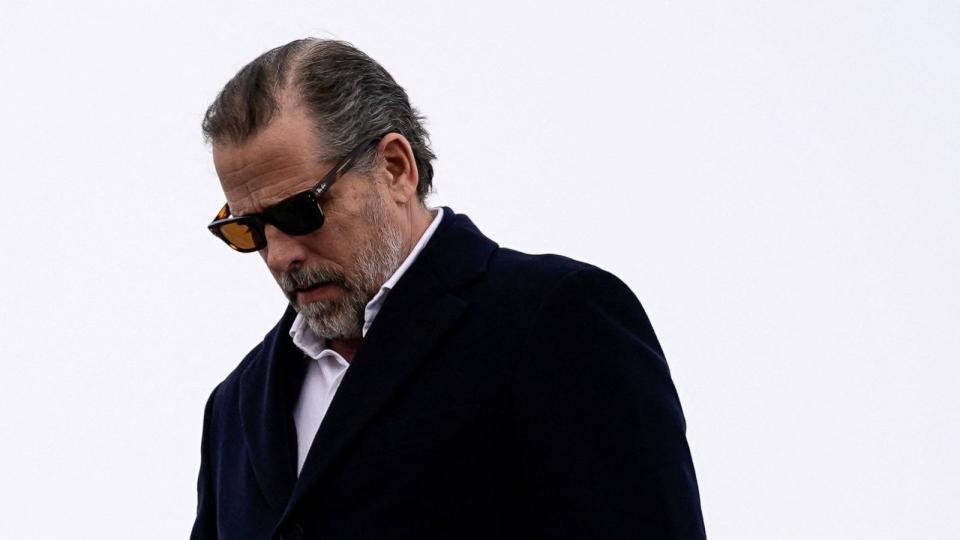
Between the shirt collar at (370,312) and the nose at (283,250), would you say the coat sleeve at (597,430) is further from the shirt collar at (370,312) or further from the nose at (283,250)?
the nose at (283,250)

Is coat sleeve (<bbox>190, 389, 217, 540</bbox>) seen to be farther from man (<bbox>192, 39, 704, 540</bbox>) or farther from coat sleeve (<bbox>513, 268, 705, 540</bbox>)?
coat sleeve (<bbox>513, 268, 705, 540</bbox>)

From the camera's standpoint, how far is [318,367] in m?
2.80

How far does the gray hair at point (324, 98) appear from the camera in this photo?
8.56 ft

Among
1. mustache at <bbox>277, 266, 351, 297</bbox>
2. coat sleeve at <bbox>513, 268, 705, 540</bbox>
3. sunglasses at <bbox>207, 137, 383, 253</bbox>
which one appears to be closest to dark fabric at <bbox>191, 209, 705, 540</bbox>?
coat sleeve at <bbox>513, 268, 705, 540</bbox>

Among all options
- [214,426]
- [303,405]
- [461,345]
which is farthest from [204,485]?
[461,345]

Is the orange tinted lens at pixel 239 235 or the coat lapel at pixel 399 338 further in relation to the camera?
the orange tinted lens at pixel 239 235

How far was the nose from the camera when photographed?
8.36 ft

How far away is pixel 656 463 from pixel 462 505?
0.34 meters

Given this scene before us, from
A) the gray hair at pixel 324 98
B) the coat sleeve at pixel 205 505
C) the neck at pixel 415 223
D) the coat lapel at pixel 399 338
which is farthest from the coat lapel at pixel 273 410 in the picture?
the gray hair at pixel 324 98

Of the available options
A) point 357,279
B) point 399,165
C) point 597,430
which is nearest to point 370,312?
point 357,279

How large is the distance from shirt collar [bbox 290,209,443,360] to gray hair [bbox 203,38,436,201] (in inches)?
5.6

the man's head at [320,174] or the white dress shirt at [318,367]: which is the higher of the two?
the man's head at [320,174]

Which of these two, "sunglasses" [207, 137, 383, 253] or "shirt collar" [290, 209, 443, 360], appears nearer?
"sunglasses" [207, 137, 383, 253]

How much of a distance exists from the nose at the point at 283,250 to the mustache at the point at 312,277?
16 millimetres
